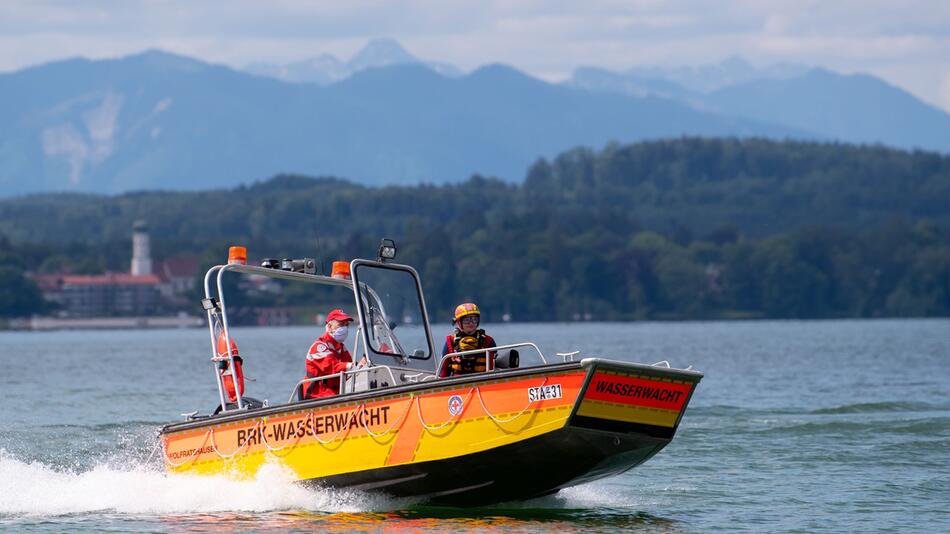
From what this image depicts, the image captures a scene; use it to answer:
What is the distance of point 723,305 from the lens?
16925 cm

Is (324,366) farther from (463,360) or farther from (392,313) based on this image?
(463,360)

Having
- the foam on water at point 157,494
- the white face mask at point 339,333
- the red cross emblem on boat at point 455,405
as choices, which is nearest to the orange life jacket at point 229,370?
the foam on water at point 157,494

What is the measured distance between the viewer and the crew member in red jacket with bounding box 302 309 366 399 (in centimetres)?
1797

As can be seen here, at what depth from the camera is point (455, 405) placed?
16.4 meters

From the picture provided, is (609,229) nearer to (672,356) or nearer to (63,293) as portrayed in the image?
(63,293)

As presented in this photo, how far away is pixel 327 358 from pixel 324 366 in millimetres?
94

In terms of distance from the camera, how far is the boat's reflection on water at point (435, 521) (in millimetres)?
16797

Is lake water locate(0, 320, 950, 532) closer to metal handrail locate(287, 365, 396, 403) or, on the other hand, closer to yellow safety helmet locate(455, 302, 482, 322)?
metal handrail locate(287, 365, 396, 403)

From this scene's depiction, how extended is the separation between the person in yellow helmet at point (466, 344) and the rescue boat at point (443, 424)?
0.11 m

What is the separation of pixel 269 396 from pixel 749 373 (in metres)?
16.7

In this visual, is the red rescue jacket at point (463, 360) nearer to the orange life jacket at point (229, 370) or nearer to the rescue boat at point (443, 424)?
the rescue boat at point (443, 424)

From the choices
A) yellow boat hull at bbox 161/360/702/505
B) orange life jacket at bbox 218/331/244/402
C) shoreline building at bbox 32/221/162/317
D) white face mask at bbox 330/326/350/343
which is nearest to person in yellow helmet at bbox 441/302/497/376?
yellow boat hull at bbox 161/360/702/505

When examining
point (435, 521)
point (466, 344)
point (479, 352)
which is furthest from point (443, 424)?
point (435, 521)

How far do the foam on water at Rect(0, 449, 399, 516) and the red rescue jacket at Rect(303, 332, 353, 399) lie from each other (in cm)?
94
